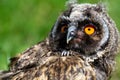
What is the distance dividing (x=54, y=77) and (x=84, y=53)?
2.46ft

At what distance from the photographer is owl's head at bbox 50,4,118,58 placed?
39.5ft

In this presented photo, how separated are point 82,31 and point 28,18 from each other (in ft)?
17.7

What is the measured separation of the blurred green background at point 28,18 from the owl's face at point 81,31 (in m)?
3.67

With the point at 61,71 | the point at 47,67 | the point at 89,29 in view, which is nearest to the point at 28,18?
the point at 89,29

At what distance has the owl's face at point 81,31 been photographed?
12.1 m

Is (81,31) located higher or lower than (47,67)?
higher

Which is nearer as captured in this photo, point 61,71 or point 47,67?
point 61,71

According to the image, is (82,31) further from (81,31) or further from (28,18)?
(28,18)

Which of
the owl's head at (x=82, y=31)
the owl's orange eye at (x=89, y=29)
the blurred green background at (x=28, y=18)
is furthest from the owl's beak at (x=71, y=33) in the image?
the blurred green background at (x=28, y=18)

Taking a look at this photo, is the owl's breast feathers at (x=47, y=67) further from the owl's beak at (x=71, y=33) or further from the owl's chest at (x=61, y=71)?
the owl's beak at (x=71, y=33)

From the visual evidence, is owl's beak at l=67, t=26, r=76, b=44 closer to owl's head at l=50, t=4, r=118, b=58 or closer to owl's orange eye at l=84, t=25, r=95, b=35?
owl's head at l=50, t=4, r=118, b=58

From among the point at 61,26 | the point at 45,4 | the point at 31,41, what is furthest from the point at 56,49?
the point at 45,4

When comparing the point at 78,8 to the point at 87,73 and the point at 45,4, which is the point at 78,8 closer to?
the point at 87,73

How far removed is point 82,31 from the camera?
39.7ft
